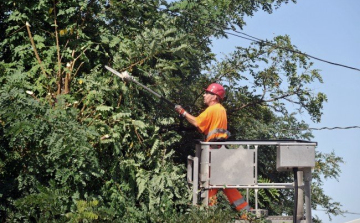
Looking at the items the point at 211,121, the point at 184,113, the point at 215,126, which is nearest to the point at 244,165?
the point at 215,126

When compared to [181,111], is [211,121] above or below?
below

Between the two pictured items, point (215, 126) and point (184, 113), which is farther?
point (215, 126)

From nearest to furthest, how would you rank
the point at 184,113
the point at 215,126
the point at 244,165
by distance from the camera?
the point at 244,165 → the point at 184,113 → the point at 215,126

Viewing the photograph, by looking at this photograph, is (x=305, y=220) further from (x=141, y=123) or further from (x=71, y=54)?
(x=71, y=54)

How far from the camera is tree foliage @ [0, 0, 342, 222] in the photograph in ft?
39.3

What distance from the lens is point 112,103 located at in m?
13.5

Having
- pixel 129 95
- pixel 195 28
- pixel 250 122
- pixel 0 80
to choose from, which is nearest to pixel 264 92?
pixel 250 122

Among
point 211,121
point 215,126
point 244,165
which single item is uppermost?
point 211,121

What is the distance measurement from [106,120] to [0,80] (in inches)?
82.7

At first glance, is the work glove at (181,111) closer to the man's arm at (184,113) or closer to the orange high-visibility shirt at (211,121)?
the man's arm at (184,113)

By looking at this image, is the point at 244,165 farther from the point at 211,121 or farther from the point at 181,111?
the point at 181,111

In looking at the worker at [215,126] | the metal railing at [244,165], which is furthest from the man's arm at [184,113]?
the metal railing at [244,165]

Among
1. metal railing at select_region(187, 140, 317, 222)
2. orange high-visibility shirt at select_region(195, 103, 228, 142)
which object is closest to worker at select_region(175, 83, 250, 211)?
orange high-visibility shirt at select_region(195, 103, 228, 142)

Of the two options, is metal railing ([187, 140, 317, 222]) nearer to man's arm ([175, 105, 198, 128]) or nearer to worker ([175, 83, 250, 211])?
worker ([175, 83, 250, 211])
